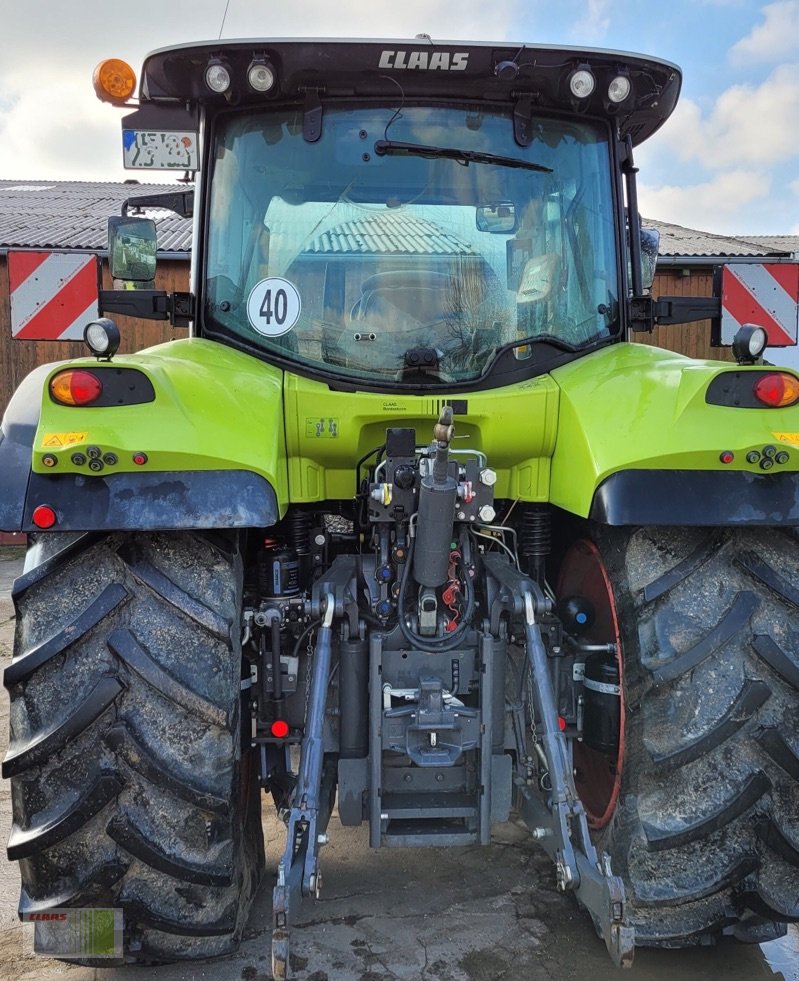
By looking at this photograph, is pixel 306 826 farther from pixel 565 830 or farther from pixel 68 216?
pixel 68 216

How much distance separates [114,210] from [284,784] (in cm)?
1314

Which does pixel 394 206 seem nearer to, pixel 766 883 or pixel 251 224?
pixel 251 224

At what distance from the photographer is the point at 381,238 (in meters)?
2.64

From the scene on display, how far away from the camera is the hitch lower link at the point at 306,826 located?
6.32 ft

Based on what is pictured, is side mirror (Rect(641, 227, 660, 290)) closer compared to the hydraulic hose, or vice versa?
the hydraulic hose

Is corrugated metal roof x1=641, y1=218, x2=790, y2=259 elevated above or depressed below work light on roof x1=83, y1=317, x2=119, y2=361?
above

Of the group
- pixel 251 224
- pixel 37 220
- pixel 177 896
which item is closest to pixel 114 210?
pixel 37 220

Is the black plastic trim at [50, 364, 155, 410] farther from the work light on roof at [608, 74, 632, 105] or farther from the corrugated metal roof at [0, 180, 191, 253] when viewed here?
the corrugated metal roof at [0, 180, 191, 253]

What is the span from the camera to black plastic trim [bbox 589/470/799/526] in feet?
6.89

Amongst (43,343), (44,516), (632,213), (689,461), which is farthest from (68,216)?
(689,461)

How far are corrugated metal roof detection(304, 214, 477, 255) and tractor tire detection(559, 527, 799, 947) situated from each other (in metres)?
1.17

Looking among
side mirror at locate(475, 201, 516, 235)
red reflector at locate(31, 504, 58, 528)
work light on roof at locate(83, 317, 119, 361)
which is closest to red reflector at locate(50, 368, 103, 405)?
work light on roof at locate(83, 317, 119, 361)

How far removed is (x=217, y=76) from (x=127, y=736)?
1876 mm

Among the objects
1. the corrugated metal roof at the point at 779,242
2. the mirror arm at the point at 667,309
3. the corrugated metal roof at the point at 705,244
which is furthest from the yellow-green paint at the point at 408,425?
the corrugated metal roof at the point at 779,242
